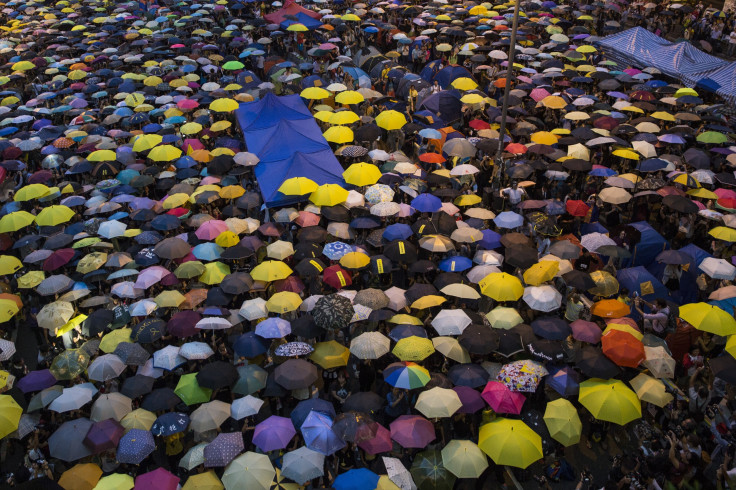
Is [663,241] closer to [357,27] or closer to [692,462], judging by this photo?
[692,462]

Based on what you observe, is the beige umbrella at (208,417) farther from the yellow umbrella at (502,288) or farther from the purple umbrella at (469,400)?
the yellow umbrella at (502,288)

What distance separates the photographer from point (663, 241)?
13.5 metres

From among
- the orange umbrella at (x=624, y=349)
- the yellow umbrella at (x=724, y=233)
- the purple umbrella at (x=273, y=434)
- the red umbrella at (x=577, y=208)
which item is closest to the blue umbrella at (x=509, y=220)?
the red umbrella at (x=577, y=208)

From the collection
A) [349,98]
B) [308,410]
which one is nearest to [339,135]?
[349,98]

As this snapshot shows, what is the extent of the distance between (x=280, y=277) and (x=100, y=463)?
15.0 ft

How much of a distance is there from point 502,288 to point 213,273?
5819 millimetres

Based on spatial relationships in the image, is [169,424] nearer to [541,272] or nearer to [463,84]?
[541,272]

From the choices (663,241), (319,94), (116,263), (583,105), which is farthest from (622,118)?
(116,263)

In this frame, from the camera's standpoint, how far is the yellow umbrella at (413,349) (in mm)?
10367

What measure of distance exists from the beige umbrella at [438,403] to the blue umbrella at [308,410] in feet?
4.47

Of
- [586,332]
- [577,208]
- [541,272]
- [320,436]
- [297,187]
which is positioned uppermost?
[320,436]

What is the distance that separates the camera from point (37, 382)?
10.5 m

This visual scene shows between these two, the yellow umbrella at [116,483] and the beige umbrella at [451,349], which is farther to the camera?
the beige umbrella at [451,349]

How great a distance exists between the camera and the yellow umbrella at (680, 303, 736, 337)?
1073cm
